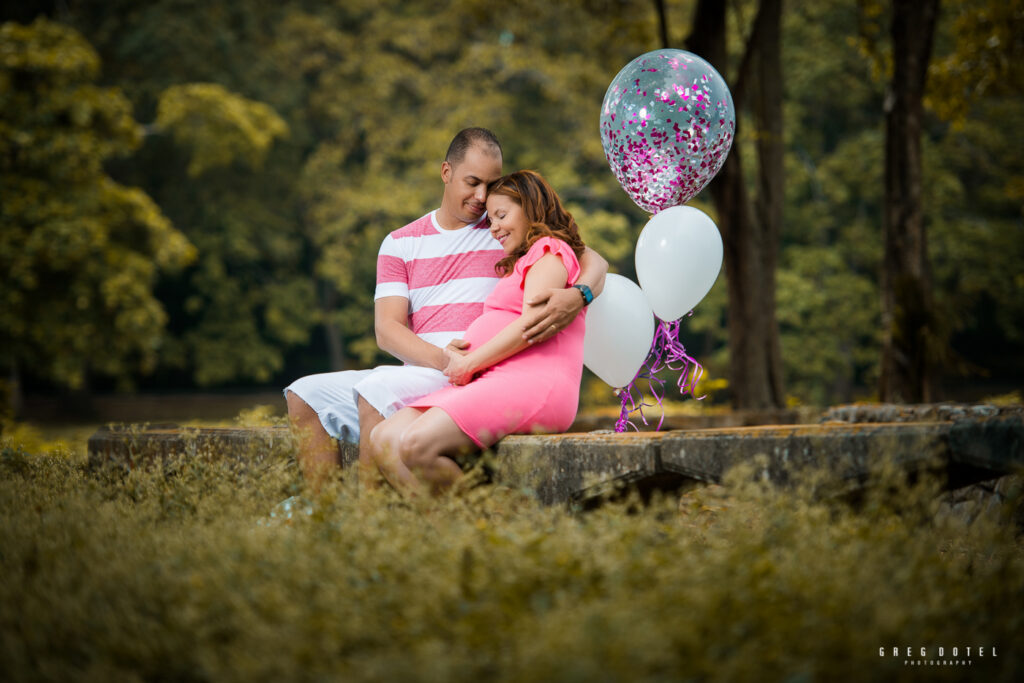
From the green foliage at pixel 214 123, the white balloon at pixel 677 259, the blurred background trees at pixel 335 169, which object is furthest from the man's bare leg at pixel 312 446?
the green foliage at pixel 214 123

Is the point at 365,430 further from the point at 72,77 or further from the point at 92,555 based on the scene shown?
the point at 72,77

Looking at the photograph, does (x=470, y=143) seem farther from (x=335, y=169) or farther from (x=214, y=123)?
(x=335, y=169)

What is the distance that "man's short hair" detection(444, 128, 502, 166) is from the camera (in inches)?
139

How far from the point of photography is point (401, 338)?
3432mm

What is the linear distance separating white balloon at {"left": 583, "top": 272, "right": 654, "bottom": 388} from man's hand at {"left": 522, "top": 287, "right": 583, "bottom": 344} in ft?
1.51

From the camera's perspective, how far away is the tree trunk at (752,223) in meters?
7.58

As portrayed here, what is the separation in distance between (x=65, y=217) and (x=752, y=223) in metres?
8.67

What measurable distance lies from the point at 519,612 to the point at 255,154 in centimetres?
1405

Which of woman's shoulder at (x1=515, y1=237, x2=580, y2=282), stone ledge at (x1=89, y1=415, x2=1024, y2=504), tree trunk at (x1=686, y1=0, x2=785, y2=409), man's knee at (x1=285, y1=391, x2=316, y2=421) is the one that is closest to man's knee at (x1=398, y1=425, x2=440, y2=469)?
stone ledge at (x1=89, y1=415, x2=1024, y2=504)

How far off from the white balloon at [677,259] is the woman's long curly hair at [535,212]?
0.33 metres

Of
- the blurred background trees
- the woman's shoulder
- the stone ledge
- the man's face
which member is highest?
the blurred background trees

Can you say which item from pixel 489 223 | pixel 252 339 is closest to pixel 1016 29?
pixel 489 223

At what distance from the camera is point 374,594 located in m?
2.03

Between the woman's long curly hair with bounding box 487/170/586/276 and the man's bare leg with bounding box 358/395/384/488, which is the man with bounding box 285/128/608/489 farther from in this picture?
the woman's long curly hair with bounding box 487/170/586/276
